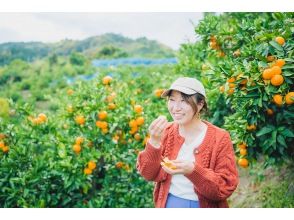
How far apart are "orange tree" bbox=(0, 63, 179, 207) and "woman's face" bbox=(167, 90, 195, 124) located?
46.6 inches

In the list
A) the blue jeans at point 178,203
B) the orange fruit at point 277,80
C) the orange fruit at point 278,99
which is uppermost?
the orange fruit at point 277,80

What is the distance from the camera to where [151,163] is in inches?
75.5

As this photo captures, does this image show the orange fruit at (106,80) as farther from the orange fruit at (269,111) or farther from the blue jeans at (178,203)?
the blue jeans at (178,203)

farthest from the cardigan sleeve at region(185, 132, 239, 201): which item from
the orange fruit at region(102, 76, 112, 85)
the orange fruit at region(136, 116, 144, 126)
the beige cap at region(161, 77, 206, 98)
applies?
the orange fruit at region(102, 76, 112, 85)

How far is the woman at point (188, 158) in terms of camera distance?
1.82 meters

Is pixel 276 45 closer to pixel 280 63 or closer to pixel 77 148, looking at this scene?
pixel 280 63

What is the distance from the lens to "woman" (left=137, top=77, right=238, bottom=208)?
5.96 feet

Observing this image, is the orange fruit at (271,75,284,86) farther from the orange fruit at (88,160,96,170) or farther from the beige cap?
the orange fruit at (88,160,96,170)

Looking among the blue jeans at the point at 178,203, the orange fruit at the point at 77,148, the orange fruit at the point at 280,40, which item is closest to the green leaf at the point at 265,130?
the orange fruit at the point at 280,40

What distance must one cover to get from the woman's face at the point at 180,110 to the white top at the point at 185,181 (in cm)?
10

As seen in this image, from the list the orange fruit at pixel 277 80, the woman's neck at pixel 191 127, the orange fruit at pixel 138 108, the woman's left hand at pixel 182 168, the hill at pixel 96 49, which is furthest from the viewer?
the hill at pixel 96 49

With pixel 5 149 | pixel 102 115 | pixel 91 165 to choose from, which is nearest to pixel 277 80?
pixel 102 115

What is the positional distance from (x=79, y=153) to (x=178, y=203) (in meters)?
1.34
